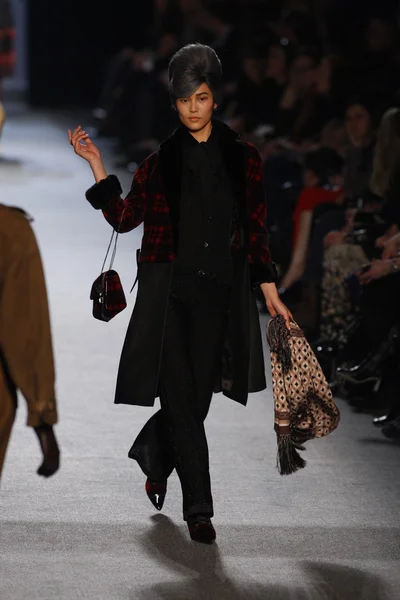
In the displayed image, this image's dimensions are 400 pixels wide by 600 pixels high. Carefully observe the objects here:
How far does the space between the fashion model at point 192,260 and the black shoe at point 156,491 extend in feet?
0.79

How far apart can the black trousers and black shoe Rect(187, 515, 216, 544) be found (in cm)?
2

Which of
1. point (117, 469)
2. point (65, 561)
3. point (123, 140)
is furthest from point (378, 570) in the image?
point (123, 140)

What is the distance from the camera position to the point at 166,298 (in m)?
3.96

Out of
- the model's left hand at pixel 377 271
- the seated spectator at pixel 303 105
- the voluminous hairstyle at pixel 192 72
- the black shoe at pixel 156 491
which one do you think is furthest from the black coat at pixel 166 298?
the seated spectator at pixel 303 105

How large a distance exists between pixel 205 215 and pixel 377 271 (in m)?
1.83

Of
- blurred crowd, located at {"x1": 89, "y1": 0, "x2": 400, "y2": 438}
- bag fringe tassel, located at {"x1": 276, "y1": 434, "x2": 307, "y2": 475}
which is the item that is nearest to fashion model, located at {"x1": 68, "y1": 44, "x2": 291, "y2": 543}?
bag fringe tassel, located at {"x1": 276, "y1": 434, "x2": 307, "y2": 475}

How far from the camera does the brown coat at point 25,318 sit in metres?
3.03

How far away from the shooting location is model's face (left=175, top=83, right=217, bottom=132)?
3904 mm

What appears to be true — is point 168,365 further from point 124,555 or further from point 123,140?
point 123,140

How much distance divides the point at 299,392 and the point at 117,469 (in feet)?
3.04

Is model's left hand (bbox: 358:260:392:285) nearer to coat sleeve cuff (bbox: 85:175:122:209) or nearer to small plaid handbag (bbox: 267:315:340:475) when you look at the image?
small plaid handbag (bbox: 267:315:340:475)

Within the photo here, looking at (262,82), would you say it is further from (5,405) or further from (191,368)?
(5,405)

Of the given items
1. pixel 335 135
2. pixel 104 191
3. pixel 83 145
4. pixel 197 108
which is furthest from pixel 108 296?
pixel 335 135

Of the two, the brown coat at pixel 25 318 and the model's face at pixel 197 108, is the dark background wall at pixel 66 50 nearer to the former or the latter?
the model's face at pixel 197 108
